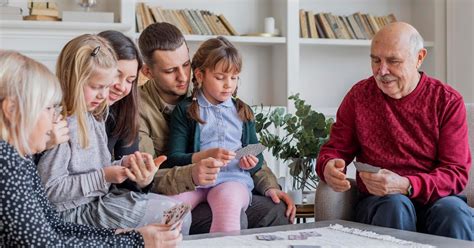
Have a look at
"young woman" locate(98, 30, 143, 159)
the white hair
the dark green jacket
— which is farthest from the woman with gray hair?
the white hair

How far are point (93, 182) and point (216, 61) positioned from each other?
77cm

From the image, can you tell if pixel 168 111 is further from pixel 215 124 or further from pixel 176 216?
pixel 176 216

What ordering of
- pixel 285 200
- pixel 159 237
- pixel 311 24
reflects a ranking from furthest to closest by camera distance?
pixel 311 24
pixel 285 200
pixel 159 237

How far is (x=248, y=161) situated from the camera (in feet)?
8.52

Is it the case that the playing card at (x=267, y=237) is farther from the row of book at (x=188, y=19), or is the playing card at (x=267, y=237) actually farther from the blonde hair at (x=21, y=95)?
the row of book at (x=188, y=19)

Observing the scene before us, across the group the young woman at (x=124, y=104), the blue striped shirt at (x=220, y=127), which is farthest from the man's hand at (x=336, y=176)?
the young woman at (x=124, y=104)

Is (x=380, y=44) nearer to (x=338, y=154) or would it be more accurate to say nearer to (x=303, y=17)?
(x=338, y=154)

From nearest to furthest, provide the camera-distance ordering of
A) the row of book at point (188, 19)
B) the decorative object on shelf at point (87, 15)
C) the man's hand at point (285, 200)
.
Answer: the man's hand at point (285, 200) < the decorative object on shelf at point (87, 15) < the row of book at point (188, 19)

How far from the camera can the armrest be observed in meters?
2.59

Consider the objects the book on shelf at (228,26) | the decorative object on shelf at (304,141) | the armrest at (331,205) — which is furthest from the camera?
the book on shelf at (228,26)

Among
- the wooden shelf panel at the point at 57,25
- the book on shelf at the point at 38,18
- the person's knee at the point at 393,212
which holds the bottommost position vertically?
the person's knee at the point at 393,212

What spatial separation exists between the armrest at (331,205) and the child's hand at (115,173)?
2.50 feet

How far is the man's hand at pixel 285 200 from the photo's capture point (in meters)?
2.70

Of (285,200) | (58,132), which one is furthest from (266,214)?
(58,132)
